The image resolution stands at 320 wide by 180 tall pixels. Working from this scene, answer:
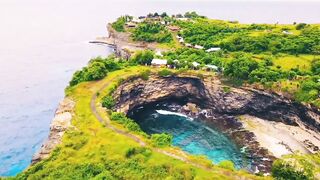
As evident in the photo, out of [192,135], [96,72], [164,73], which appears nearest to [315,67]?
[192,135]

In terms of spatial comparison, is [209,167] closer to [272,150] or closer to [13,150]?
[272,150]

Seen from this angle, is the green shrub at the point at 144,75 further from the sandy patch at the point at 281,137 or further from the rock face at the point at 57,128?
the sandy patch at the point at 281,137

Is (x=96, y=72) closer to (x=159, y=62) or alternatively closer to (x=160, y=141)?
(x=159, y=62)

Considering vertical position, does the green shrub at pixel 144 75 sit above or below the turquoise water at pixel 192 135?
above

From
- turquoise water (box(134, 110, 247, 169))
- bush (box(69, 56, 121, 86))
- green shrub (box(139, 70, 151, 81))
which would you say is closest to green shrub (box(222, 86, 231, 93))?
turquoise water (box(134, 110, 247, 169))

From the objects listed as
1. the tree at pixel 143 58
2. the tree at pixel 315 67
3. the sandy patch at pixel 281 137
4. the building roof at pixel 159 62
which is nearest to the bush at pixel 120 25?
the tree at pixel 143 58

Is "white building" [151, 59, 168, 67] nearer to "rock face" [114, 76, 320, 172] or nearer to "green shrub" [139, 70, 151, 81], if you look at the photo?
"rock face" [114, 76, 320, 172]
